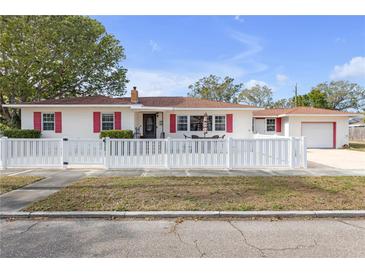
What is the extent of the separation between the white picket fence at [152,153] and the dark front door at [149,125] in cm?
853

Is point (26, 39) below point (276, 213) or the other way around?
the other way around

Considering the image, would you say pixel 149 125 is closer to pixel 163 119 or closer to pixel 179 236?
pixel 163 119

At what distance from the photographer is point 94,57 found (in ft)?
72.3

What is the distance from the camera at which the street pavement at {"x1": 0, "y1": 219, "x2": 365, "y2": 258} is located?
310 centimetres

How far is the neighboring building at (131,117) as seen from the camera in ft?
49.0

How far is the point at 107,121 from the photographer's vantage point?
1520cm

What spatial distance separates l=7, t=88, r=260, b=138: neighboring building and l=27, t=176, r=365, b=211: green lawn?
8585 millimetres

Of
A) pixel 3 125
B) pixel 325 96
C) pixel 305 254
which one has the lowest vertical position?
pixel 305 254

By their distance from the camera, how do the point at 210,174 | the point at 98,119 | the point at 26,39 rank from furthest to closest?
the point at 26,39, the point at 98,119, the point at 210,174

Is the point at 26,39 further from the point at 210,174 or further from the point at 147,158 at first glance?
the point at 210,174

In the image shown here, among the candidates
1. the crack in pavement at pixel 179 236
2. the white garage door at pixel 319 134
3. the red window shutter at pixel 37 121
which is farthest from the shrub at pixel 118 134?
the white garage door at pixel 319 134

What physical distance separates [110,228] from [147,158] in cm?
469

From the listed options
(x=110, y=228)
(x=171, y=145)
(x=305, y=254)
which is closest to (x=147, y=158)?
(x=171, y=145)

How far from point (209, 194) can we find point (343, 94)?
46.7 m
